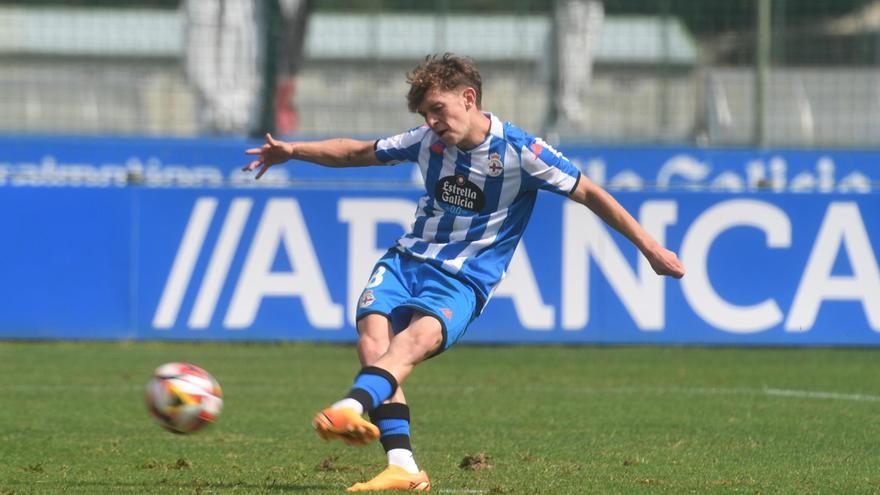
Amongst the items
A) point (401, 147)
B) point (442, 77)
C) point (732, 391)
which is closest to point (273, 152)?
point (401, 147)

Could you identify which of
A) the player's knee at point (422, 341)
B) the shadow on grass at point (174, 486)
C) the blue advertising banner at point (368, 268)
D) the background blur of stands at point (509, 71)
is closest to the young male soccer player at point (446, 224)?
the player's knee at point (422, 341)

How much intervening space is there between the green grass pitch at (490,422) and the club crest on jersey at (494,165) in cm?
124

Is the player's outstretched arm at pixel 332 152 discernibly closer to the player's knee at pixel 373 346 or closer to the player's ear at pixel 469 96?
the player's ear at pixel 469 96

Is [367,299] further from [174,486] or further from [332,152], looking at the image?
[174,486]

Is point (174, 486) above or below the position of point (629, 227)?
below

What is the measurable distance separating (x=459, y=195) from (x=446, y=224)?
13cm

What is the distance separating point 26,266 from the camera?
12.7 m

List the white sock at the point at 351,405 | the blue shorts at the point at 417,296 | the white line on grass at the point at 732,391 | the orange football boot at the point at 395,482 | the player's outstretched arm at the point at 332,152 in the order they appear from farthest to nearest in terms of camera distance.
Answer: the white line on grass at the point at 732,391, the player's outstretched arm at the point at 332,152, the blue shorts at the point at 417,296, the orange football boot at the point at 395,482, the white sock at the point at 351,405

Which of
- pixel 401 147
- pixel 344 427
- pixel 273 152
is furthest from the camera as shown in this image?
pixel 273 152

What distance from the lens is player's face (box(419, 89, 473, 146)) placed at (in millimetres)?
6059

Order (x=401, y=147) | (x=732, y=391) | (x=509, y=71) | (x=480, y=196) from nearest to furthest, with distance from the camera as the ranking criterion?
(x=480, y=196) → (x=401, y=147) → (x=732, y=391) → (x=509, y=71)

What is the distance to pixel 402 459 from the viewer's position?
6.00m

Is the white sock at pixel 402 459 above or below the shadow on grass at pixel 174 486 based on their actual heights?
above

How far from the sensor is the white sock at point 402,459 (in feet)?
19.6
